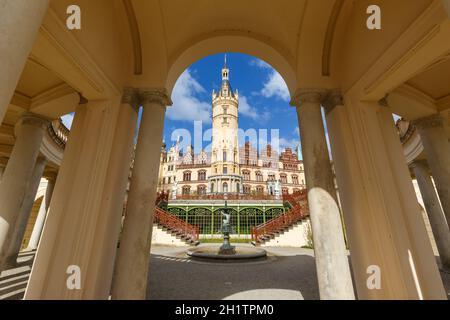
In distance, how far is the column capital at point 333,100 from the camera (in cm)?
351

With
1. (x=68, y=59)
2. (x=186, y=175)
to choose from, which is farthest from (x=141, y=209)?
(x=186, y=175)

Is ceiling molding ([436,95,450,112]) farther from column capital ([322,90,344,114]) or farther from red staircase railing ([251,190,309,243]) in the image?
red staircase railing ([251,190,309,243])

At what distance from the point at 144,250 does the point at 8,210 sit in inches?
167

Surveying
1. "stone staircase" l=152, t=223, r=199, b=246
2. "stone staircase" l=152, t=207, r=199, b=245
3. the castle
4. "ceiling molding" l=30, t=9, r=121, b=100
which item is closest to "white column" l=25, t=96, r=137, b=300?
"ceiling molding" l=30, t=9, r=121, b=100

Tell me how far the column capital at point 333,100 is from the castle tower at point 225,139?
4066cm

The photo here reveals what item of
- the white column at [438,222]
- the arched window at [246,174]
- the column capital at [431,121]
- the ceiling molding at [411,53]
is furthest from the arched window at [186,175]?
the ceiling molding at [411,53]

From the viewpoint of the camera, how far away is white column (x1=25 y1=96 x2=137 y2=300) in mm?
2605

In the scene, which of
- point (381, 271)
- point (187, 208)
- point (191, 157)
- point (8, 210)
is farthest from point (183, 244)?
point (191, 157)

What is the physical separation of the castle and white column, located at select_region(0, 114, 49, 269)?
3890 cm

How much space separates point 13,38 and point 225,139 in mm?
48926

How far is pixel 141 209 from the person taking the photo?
294 centimetres

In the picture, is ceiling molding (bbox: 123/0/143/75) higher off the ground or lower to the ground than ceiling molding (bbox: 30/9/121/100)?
higher

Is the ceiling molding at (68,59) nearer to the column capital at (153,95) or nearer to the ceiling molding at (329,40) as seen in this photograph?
the column capital at (153,95)
